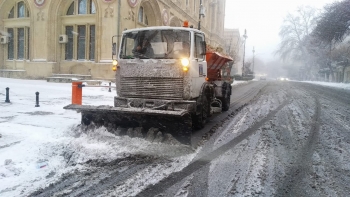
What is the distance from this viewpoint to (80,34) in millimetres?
25172

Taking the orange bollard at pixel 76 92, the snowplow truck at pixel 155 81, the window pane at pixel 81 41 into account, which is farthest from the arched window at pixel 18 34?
the snowplow truck at pixel 155 81

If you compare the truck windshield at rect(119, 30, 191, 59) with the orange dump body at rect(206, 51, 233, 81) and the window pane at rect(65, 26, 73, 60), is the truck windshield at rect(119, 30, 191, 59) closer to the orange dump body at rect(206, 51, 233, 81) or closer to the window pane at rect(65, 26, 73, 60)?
the orange dump body at rect(206, 51, 233, 81)

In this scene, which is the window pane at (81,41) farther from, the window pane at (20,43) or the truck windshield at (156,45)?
the truck windshield at (156,45)

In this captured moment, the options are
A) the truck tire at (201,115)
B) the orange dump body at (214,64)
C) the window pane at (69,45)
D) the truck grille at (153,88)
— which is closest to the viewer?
the truck grille at (153,88)

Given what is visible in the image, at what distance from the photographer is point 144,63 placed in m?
6.93

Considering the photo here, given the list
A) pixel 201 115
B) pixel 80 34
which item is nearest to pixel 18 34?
pixel 80 34

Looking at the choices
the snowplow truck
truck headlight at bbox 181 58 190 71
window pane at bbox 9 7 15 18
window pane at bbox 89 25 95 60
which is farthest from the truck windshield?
window pane at bbox 9 7 15 18

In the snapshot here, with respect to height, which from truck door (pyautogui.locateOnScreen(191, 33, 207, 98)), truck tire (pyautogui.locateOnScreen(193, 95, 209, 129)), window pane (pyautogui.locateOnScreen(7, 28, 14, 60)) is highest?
window pane (pyautogui.locateOnScreen(7, 28, 14, 60))

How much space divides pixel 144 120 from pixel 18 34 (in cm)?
2655

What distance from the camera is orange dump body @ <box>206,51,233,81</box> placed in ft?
33.4

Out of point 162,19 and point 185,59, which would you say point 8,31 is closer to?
point 162,19

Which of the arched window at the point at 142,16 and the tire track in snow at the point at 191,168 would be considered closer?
the tire track in snow at the point at 191,168

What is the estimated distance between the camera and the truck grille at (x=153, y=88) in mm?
6785

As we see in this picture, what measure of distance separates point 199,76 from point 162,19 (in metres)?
22.6
